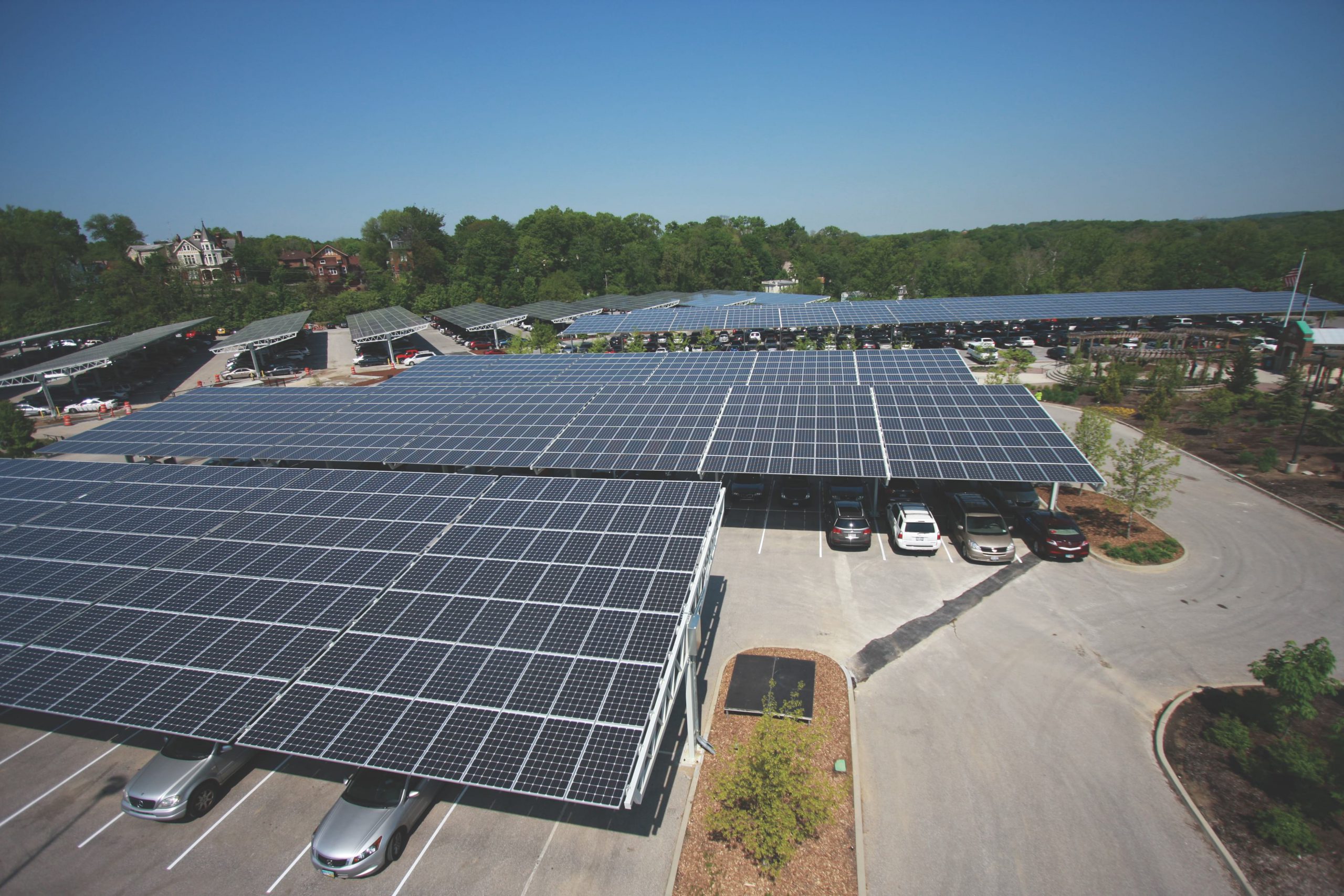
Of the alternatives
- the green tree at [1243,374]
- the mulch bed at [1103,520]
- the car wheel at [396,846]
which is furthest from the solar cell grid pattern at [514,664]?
the green tree at [1243,374]

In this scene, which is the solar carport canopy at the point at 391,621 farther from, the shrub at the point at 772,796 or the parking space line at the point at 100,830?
the parking space line at the point at 100,830

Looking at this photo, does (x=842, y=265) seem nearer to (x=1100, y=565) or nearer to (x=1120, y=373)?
(x=1120, y=373)

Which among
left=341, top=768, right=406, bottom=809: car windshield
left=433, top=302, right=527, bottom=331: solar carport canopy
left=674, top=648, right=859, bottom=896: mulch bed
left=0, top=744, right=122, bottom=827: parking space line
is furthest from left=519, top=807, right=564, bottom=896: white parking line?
left=433, top=302, right=527, bottom=331: solar carport canopy

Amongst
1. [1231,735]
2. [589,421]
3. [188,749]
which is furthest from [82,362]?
[1231,735]

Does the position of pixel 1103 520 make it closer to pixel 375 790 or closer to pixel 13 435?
pixel 375 790

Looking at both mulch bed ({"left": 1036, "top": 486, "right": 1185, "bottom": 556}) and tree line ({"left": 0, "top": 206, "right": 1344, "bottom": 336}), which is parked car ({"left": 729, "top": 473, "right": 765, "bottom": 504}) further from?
tree line ({"left": 0, "top": 206, "right": 1344, "bottom": 336})
